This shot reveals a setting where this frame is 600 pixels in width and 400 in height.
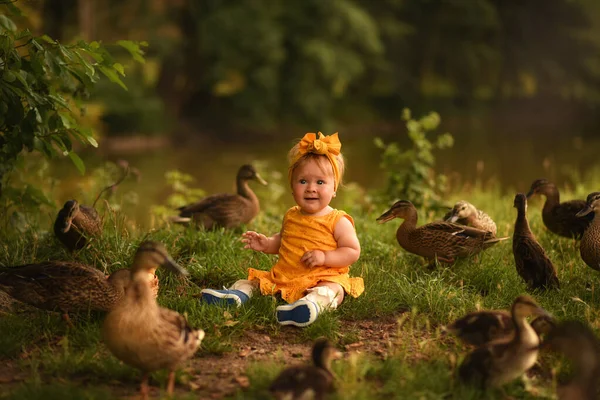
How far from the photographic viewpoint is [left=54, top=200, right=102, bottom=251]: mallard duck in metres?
5.80

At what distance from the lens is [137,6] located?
2791 centimetres

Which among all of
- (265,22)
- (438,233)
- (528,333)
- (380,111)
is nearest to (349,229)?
(438,233)

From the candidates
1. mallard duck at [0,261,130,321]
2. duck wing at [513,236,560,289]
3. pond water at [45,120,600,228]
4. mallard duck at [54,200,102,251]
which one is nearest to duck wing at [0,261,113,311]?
mallard duck at [0,261,130,321]

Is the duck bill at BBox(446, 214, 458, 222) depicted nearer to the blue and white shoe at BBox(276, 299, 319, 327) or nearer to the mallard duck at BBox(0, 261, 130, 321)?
the blue and white shoe at BBox(276, 299, 319, 327)

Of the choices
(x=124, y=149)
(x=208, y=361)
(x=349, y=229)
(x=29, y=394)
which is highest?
(x=124, y=149)

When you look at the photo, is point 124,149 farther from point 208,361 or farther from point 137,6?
point 208,361

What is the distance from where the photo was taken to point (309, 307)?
4.65 metres

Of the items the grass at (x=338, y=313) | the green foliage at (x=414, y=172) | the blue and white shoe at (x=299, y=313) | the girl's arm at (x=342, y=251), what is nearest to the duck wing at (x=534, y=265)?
the grass at (x=338, y=313)

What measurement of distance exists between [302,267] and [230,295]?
580 millimetres

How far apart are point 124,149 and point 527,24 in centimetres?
2759

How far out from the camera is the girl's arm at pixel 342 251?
195 inches

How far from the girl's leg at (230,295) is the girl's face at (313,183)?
0.78 metres

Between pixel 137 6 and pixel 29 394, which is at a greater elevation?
pixel 137 6

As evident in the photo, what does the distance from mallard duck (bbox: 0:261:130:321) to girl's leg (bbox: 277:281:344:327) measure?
1143mm
